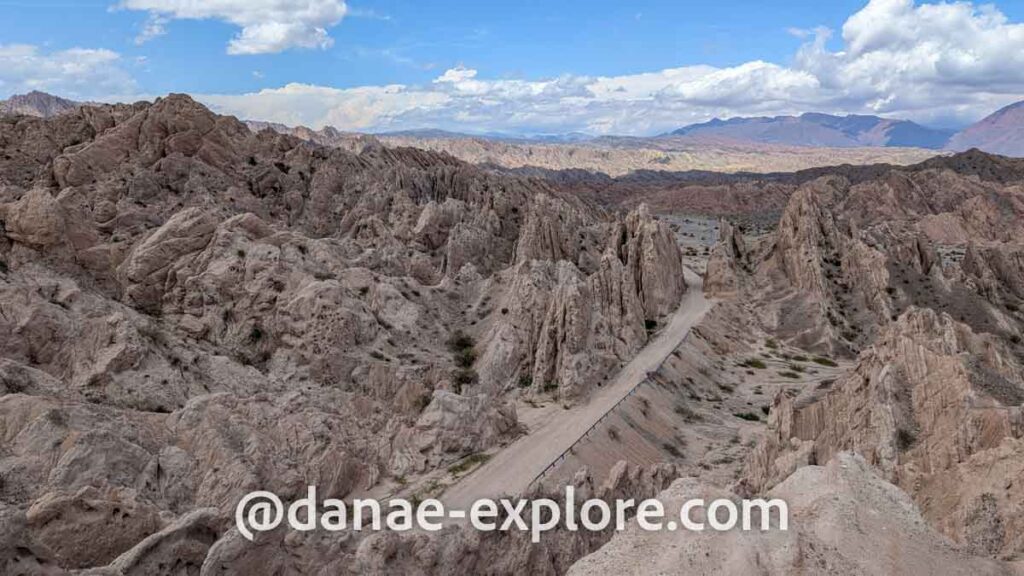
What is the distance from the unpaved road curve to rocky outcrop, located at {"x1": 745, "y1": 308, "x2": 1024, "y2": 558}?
9.83 m

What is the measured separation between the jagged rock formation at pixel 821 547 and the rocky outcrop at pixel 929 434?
4.74 feet

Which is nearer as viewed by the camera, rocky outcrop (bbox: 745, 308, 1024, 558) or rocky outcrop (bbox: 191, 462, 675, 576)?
rocky outcrop (bbox: 191, 462, 675, 576)

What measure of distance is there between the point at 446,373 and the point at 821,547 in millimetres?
28155

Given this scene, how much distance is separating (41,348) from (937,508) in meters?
32.1

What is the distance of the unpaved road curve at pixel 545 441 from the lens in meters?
28.9

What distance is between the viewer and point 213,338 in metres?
37.6

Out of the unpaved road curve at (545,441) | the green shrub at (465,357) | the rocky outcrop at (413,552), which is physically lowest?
the unpaved road curve at (545,441)

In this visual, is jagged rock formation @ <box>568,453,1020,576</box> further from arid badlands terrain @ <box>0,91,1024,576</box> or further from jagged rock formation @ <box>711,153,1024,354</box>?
jagged rock formation @ <box>711,153,1024,354</box>

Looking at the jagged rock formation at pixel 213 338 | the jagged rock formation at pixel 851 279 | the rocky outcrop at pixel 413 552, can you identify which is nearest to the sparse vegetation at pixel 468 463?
the jagged rock formation at pixel 213 338

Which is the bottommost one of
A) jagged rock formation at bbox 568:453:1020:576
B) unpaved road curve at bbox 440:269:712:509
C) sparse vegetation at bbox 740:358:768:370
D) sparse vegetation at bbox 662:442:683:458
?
sparse vegetation at bbox 740:358:768:370

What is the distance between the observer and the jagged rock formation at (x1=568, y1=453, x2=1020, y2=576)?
40.9 feet

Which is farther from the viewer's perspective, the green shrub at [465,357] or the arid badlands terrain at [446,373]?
the green shrub at [465,357]

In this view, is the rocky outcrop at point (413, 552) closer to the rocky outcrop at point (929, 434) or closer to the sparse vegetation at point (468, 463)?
the rocky outcrop at point (929, 434)

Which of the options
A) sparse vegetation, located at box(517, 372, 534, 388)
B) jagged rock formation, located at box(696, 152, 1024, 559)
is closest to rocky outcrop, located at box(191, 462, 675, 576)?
jagged rock formation, located at box(696, 152, 1024, 559)
